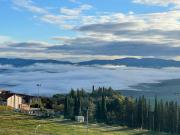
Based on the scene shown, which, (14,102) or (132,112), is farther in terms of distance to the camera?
(14,102)

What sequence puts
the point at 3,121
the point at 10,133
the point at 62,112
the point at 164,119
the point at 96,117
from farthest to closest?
the point at 62,112, the point at 96,117, the point at 164,119, the point at 3,121, the point at 10,133

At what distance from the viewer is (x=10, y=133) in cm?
9269

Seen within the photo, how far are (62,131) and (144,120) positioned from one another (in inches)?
1969

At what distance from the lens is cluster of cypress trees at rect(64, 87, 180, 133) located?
14988cm

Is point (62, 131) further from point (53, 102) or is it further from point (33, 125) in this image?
point (53, 102)

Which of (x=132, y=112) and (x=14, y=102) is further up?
(x=14, y=102)

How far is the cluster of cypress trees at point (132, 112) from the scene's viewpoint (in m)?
150

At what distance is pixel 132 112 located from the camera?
6181 inches

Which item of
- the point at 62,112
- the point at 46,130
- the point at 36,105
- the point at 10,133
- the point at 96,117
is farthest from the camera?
the point at 36,105

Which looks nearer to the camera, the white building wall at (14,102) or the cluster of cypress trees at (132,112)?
the cluster of cypress trees at (132,112)

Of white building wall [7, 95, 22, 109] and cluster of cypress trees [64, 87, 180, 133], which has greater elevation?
white building wall [7, 95, 22, 109]

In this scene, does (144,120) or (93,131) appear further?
(144,120)

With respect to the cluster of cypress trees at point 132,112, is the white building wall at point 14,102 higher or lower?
higher

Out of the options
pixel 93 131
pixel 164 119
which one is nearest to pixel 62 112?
pixel 164 119
